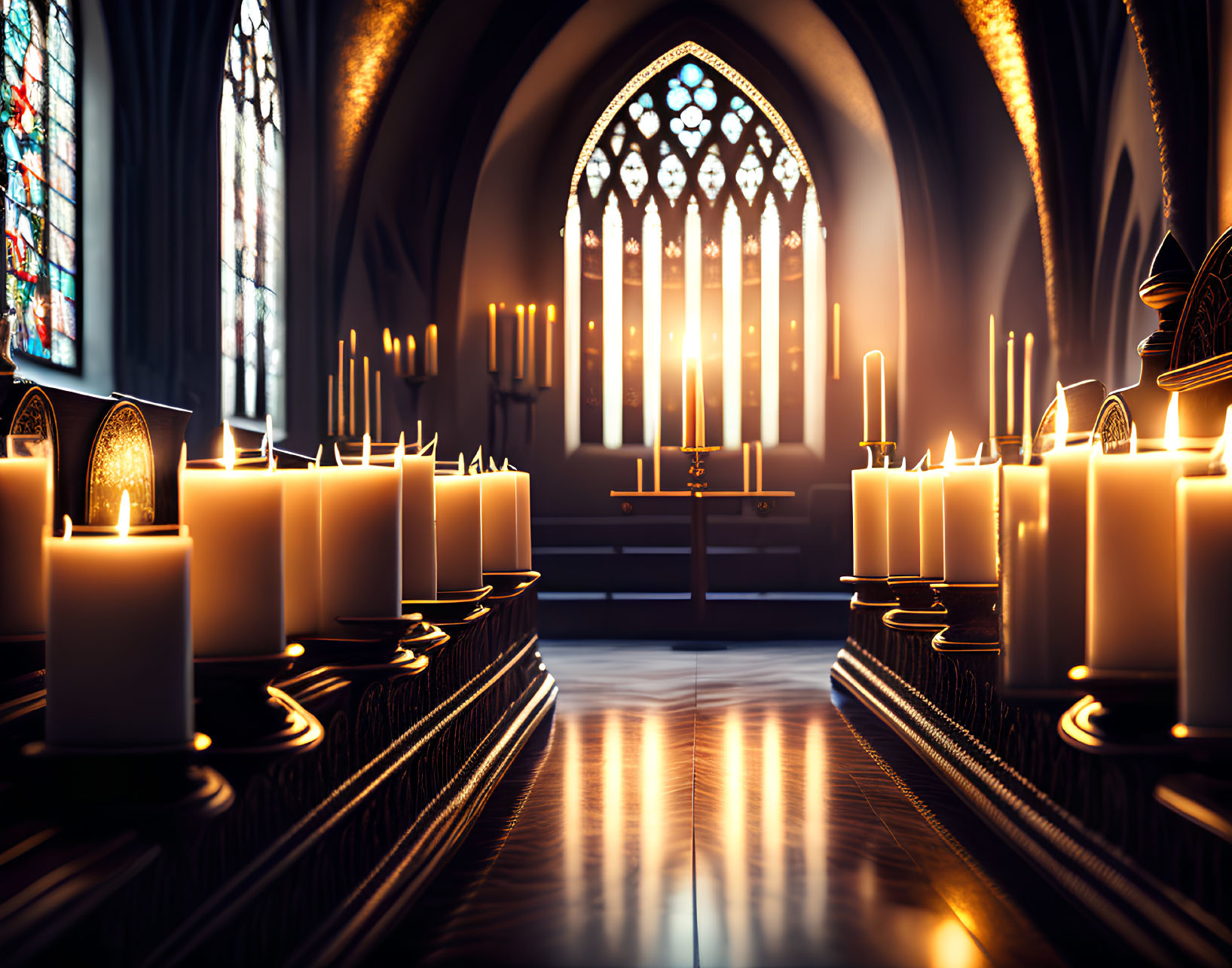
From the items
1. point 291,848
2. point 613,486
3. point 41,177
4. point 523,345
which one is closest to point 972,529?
point 291,848

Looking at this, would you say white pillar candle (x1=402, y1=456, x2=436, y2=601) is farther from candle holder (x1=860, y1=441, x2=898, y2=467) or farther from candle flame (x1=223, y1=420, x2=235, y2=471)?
candle holder (x1=860, y1=441, x2=898, y2=467)

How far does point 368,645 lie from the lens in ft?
2.80

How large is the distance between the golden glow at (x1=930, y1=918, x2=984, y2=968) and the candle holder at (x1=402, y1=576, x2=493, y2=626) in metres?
0.60

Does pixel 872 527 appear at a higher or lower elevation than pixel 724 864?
higher

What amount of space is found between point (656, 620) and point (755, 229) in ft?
8.95

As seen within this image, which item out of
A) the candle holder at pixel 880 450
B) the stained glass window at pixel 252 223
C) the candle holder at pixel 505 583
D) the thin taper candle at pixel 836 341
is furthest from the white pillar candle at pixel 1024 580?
the thin taper candle at pixel 836 341

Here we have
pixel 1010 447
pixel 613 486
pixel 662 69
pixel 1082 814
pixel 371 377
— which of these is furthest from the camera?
pixel 662 69

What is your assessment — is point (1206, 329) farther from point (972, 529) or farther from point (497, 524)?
point (497, 524)

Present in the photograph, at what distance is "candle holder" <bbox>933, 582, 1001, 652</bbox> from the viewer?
3.72ft

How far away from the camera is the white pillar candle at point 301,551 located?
2.87 feet

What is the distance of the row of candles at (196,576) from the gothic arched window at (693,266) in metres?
4.76

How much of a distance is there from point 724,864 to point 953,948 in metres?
0.26

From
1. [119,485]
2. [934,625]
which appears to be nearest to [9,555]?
[119,485]

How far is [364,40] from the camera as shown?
13.8 ft
